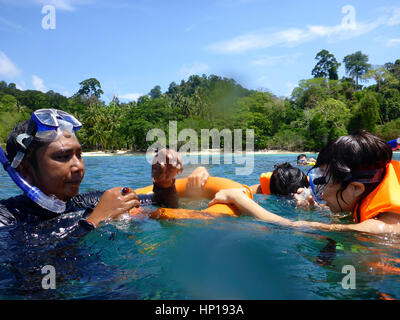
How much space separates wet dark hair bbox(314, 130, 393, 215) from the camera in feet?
7.19

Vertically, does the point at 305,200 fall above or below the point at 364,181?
below

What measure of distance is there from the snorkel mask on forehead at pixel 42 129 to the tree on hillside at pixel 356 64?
236 feet

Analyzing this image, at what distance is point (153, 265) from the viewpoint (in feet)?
5.71

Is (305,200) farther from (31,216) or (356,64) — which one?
(356,64)

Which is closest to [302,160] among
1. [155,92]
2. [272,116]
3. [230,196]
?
[230,196]

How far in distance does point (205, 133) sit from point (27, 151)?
40313 mm

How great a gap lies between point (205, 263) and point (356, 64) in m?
74.8

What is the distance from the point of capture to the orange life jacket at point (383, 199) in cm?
213

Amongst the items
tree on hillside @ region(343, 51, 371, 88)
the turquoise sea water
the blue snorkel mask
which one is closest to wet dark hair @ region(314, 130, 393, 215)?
the turquoise sea water

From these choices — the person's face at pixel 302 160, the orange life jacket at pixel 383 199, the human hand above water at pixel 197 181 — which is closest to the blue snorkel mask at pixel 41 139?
the human hand above water at pixel 197 181

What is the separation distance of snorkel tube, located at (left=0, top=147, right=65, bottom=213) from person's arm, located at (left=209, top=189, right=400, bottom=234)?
1.36 meters

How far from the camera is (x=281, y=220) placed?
2.46 m

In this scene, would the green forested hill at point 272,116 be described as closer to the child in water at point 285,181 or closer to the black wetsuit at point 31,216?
the child in water at point 285,181
